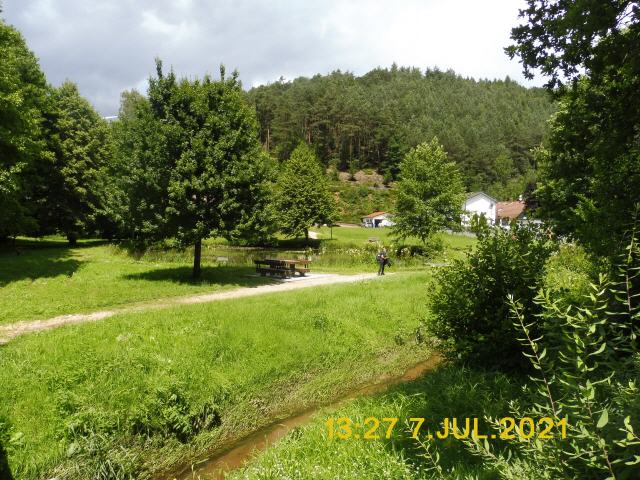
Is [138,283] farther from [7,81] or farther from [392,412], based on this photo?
[392,412]

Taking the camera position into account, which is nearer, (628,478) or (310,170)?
(628,478)

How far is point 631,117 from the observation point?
758cm

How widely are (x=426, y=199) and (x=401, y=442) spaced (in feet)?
98.6

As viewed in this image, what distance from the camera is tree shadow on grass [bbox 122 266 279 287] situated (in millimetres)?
18375

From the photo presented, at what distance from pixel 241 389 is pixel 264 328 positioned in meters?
2.44

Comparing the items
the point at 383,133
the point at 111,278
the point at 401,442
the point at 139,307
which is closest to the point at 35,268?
the point at 111,278

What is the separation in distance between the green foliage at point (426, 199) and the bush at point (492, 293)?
24.4 m

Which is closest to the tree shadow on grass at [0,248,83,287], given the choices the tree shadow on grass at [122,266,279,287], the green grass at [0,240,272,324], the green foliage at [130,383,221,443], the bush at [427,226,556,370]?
the green grass at [0,240,272,324]

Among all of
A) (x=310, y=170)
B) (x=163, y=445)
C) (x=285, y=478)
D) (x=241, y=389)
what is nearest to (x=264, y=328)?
(x=241, y=389)

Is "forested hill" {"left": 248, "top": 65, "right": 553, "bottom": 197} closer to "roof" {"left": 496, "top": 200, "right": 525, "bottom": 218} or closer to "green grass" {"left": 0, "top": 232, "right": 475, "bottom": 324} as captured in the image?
"roof" {"left": 496, "top": 200, "right": 525, "bottom": 218}

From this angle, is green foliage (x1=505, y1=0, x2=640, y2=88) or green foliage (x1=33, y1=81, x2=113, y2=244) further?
green foliage (x1=33, y1=81, x2=113, y2=244)

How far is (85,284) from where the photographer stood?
16.6 m

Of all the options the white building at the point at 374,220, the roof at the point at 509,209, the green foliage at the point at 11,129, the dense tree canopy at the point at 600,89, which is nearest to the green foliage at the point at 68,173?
the green foliage at the point at 11,129

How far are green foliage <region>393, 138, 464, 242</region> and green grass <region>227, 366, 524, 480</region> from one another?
25.3 meters
